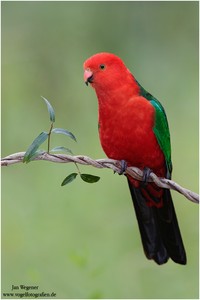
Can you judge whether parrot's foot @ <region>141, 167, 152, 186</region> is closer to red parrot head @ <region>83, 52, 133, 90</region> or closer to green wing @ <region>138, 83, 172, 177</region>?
green wing @ <region>138, 83, 172, 177</region>

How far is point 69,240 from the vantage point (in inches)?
199

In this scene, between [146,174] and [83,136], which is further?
[83,136]

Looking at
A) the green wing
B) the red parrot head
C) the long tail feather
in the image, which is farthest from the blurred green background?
the red parrot head

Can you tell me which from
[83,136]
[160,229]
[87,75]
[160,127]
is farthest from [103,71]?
[83,136]

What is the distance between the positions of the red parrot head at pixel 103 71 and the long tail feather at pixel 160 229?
66 cm

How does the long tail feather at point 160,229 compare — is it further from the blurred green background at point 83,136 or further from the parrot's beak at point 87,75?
the parrot's beak at point 87,75

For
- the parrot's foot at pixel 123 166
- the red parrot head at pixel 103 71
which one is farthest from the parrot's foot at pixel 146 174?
the red parrot head at pixel 103 71

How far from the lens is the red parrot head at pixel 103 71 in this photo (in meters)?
3.70

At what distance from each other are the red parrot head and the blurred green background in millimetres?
1147

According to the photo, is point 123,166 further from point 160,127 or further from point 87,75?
point 87,75

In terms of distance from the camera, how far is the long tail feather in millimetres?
3998

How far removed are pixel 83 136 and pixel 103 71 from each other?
193cm

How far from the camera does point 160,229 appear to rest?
13.3 feet

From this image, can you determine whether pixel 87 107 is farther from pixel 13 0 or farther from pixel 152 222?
pixel 152 222
